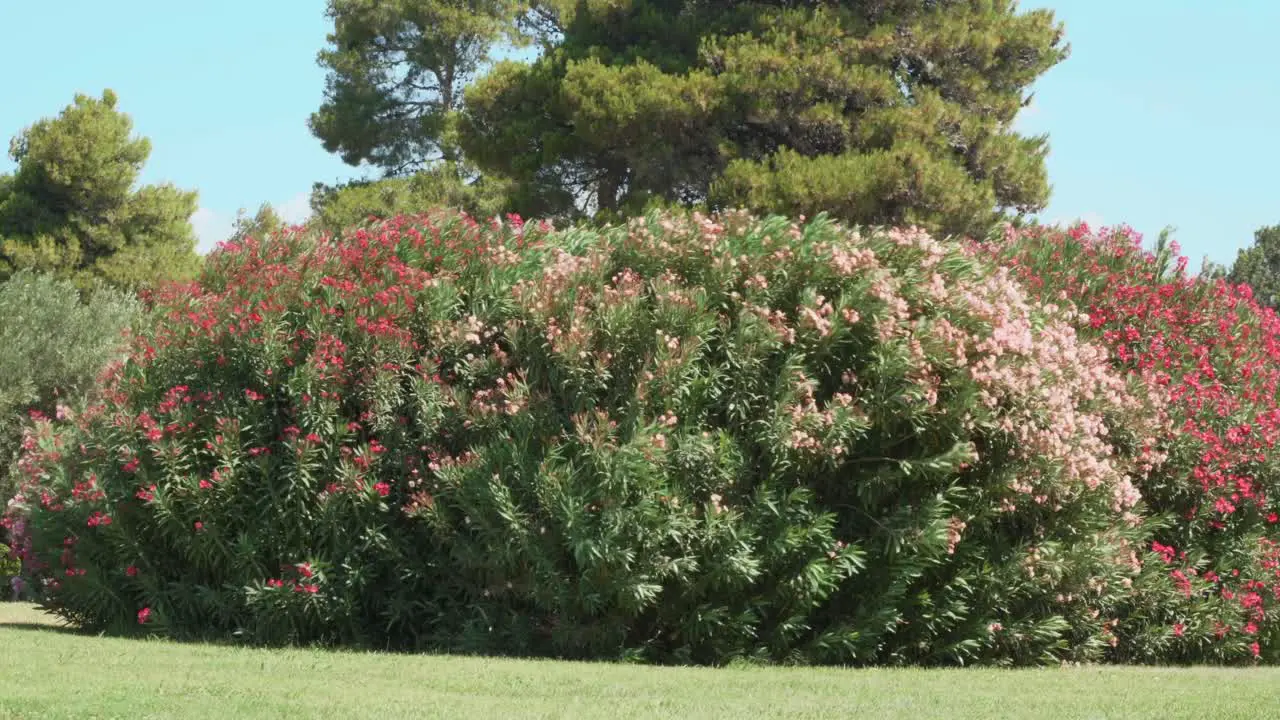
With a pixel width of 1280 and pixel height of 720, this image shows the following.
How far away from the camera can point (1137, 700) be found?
36.2 ft

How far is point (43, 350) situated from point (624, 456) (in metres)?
16.5

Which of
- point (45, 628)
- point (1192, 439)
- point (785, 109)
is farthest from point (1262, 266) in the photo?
point (45, 628)

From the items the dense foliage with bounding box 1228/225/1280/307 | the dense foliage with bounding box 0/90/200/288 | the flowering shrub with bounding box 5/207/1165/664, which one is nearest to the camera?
the flowering shrub with bounding box 5/207/1165/664

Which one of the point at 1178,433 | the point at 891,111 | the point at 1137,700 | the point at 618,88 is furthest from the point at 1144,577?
the point at 618,88

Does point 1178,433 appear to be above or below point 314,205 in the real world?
below

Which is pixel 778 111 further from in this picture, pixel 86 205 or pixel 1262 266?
pixel 1262 266

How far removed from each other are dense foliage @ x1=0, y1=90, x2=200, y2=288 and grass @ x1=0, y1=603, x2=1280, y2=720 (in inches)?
1032

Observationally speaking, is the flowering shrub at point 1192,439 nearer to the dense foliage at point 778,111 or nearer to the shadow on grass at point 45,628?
the dense foliage at point 778,111

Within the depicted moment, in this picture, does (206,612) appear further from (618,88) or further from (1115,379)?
(618,88)

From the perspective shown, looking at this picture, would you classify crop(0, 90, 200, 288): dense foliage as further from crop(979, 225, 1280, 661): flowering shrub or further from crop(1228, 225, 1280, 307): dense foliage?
crop(1228, 225, 1280, 307): dense foliage

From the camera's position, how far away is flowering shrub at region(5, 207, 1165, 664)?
42.5ft

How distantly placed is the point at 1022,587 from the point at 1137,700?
2918mm

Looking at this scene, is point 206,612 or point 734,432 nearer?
point 734,432

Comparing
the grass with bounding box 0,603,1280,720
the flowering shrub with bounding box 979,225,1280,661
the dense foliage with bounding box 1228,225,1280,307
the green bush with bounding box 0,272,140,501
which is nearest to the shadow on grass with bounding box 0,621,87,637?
the grass with bounding box 0,603,1280,720
